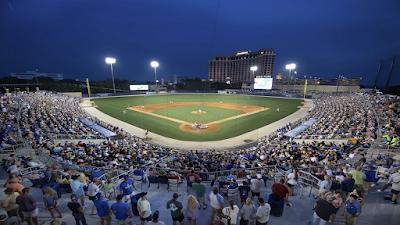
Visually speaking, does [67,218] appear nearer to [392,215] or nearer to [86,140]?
[392,215]

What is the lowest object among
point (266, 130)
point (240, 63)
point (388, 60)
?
point (266, 130)

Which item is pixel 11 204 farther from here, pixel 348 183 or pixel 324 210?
pixel 348 183

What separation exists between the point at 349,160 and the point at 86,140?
18.8 meters

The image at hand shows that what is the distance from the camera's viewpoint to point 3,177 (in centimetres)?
711

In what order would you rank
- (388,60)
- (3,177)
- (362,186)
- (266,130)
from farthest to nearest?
1. (388,60)
2. (266,130)
3. (3,177)
4. (362,186)

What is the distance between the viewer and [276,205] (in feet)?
15.9

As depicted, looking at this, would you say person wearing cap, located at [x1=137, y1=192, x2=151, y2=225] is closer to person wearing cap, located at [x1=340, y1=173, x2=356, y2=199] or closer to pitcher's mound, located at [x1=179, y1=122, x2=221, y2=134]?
person wearing cap, located at [x1=340, y1=173, x2=356, y2=199]

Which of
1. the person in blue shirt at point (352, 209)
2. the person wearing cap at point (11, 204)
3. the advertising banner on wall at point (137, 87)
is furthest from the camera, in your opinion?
the advertising banner on wall at point (137, 87)

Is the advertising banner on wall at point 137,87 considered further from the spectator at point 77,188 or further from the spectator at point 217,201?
the spectator at point 217,201

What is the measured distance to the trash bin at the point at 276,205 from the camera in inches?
191

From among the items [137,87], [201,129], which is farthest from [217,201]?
[137,87]

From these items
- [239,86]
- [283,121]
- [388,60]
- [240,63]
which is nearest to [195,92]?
[239,86]

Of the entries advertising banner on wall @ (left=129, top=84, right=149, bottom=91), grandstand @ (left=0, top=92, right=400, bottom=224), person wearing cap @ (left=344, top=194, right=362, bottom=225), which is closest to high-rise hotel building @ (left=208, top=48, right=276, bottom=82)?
advertising banner on wall @ (left=129, top=84, right=149, bottom=91)

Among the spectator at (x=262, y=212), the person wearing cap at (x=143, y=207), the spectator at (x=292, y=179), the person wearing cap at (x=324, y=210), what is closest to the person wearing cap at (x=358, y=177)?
the spectator at (x=292, y=179)
